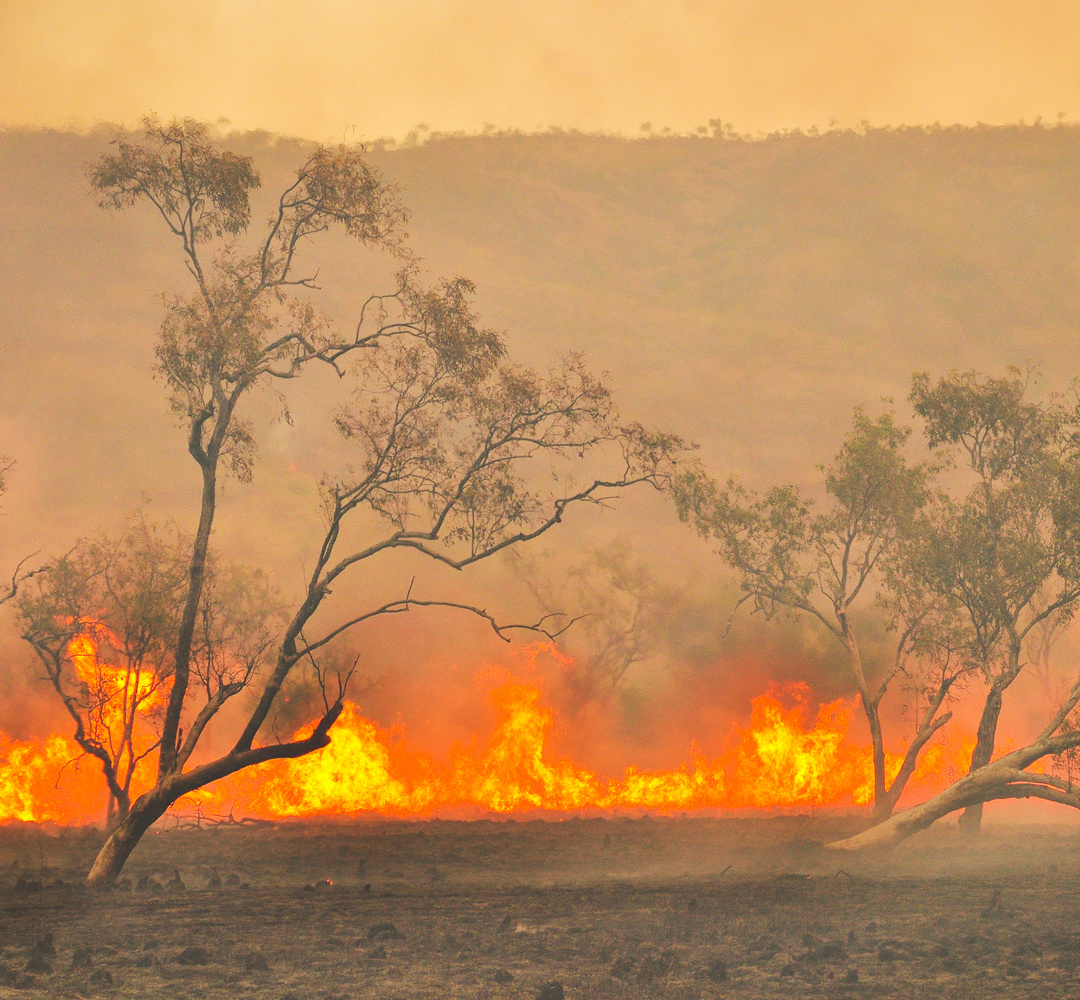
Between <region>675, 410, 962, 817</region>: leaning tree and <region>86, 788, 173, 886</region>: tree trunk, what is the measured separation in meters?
21.2

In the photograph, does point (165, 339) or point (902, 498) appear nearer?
point (165, 339)

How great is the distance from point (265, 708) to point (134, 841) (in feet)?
15.0

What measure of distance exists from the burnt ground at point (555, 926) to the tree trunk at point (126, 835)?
0.67 m

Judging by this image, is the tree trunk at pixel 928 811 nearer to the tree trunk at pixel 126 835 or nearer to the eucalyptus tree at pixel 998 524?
the eucalyptus tree at pixel 998 524

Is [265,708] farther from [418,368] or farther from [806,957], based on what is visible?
[806,957]

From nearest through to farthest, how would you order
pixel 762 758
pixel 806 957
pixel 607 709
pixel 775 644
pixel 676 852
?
pixel 806 957
pixel 676 852
pixel 762 758
pixel 775 644
pixel 607 709

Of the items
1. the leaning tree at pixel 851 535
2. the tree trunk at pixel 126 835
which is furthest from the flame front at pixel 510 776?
the tree trunk at pixel 126 835

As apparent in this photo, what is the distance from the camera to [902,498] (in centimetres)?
3812

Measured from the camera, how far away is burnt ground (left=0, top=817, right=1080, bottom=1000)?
1409cm

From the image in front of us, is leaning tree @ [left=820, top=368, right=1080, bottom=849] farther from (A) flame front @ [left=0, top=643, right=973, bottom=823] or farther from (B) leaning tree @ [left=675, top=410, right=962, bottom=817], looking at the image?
(A) flame front @ [left=0, top=643, right=973, bottom=823]

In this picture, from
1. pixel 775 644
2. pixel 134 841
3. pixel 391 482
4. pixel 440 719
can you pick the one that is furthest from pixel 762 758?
pixel 134 841

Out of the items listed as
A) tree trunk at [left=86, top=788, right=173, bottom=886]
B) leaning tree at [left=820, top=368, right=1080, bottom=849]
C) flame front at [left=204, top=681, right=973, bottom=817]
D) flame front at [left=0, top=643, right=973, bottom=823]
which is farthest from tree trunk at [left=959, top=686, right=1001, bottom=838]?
tree trunk at [left=86, top=788, right=173, bottom=886]

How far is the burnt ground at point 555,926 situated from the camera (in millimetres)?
14094

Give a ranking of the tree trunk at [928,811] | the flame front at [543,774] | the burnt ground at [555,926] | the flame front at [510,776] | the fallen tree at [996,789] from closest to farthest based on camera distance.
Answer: the burnt ground at [555,926], the fallen tree at [996,789], the tree trunk at [928,811], the flame front at [510,776], the flame front at [543,774]
